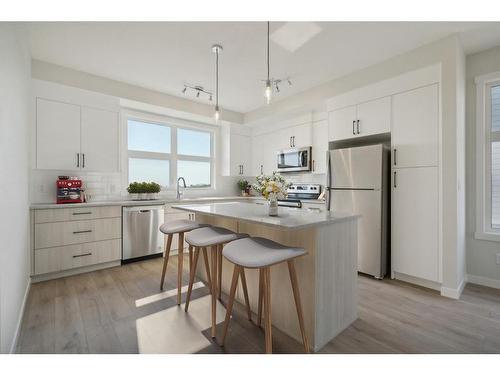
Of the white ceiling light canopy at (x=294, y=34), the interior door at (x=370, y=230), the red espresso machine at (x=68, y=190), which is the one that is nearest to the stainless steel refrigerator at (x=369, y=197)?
the interior door at (x=370, y=230)

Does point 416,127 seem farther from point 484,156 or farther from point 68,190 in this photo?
point 68,190

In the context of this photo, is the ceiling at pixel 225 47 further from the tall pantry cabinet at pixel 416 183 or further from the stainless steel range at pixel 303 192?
the stainless steel range at pixel 303 192

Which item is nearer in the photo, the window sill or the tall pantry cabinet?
the tall pantry cabinet

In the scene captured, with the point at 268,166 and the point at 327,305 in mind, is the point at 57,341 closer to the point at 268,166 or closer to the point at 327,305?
the point at 327,305

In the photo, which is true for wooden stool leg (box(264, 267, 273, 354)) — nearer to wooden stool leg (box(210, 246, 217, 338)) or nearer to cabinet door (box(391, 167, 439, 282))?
wooden stool leg (box(210, 246, 217, 338))

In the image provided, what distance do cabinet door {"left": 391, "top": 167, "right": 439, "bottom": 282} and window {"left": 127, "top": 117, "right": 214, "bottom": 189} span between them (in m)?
3.45

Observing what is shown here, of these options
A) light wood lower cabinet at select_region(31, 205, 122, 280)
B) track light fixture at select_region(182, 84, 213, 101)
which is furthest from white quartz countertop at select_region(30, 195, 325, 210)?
track light fixture at select_region(182, 84, 213, 101)

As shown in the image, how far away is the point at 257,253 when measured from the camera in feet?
4.69

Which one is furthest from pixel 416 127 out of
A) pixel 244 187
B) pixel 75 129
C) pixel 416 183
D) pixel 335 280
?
pixel 75 129

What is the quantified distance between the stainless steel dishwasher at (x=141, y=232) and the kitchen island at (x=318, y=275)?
79.3 inches

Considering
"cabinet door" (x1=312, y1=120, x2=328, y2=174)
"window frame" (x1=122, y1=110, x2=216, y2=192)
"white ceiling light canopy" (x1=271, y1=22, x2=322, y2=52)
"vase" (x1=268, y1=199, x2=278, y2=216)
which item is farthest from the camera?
"window frame" (x1=122, y1=110, x2=216, y2=192)

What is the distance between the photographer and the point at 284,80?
A: 3.40 metres

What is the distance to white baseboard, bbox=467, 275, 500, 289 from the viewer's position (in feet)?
8.41

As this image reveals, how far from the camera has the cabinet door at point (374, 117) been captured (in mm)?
2828
